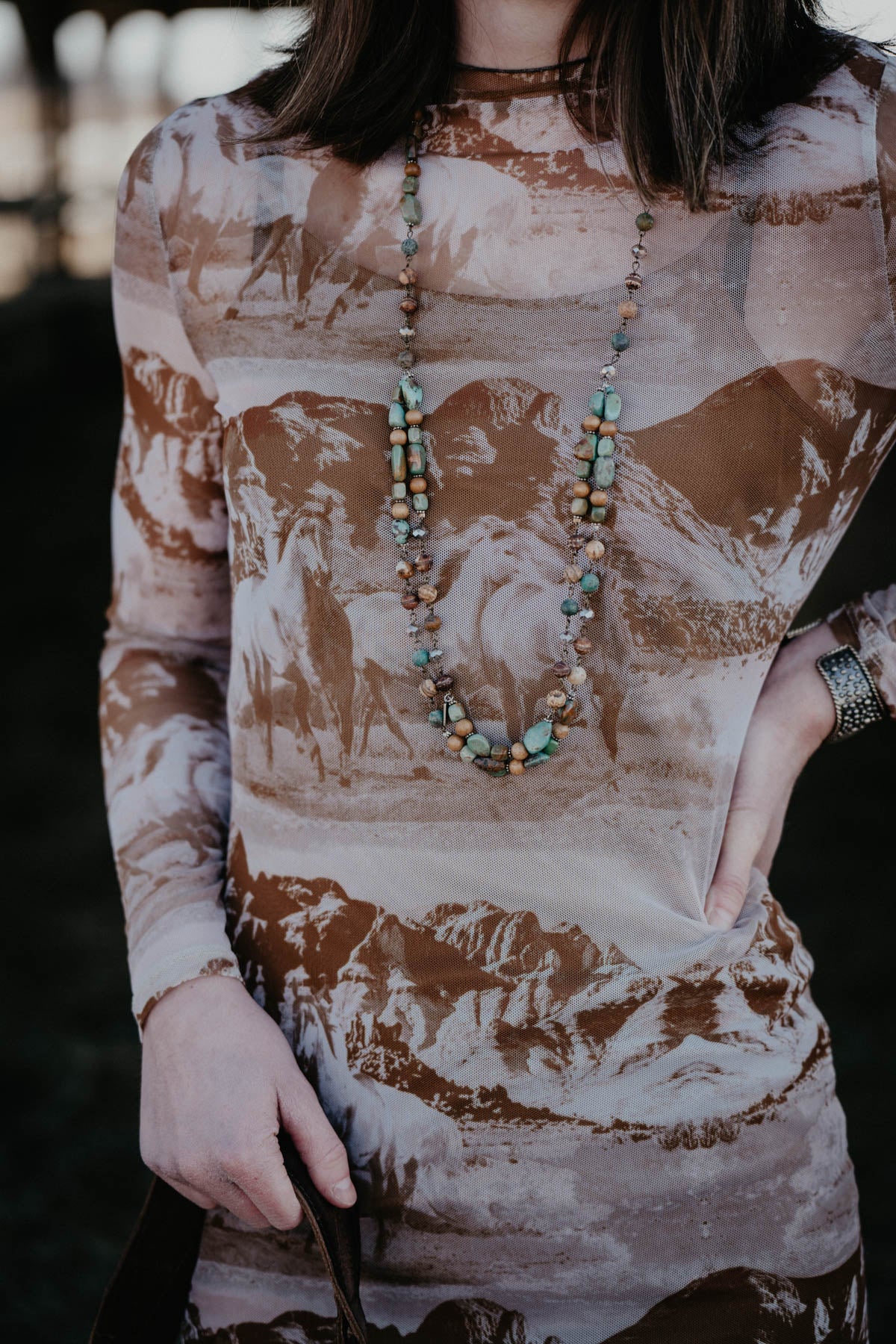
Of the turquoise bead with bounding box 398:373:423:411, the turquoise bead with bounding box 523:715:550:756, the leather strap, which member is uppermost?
the turquoise bead with bounding box 398:373:423:411

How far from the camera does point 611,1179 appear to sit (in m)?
0.86

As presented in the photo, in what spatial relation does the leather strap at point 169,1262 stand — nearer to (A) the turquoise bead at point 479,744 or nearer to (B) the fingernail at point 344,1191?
(B) the fingernail at point 344,1191

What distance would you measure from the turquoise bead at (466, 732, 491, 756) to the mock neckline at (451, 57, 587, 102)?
19.5 inches

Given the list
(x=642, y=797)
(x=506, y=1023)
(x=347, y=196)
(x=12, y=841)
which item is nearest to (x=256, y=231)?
(x=347, y=196)

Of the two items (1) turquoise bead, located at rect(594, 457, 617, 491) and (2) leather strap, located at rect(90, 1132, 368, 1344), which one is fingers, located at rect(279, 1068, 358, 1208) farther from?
(1) turquoise bead, located at rect(594, 457, 617, 491)

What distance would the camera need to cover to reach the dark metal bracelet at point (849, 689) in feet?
3.31

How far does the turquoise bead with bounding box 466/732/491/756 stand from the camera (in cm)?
84

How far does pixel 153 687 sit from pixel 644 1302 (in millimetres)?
658

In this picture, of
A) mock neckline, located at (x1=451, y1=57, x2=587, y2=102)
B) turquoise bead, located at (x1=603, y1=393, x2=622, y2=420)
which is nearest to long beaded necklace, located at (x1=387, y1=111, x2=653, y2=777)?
turquoise bead, located at (x1=603, y1=393, x2=622, y2=420)

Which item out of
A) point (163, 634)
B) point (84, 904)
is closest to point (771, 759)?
point (163, 634)

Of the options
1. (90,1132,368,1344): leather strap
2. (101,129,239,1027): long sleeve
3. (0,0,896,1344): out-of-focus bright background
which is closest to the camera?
(90,1132,368,1344): leather strap

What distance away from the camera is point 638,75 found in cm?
87

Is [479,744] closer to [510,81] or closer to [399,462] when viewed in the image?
[399,462]

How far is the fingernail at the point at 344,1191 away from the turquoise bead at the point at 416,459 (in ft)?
1.71
